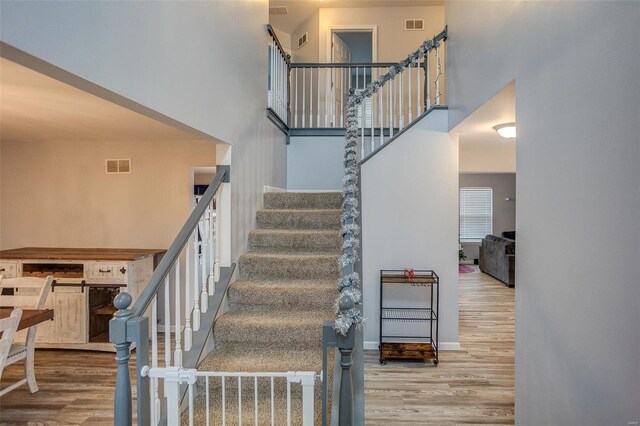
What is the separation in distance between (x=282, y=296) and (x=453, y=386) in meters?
1.86

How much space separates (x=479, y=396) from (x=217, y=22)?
3.84 m

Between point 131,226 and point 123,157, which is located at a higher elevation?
point 123,157

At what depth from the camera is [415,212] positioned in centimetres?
411

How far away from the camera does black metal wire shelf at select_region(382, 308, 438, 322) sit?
13.6ft

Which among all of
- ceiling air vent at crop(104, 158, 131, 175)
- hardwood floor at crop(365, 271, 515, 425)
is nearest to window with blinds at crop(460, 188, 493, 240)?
hardwood floor at crop(365, 271, 515, 425)

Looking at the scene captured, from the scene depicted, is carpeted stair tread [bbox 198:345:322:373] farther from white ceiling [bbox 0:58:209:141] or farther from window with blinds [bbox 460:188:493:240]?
window with blinds [bbox 460:188:493:240]

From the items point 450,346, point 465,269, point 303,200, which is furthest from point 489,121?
point 465,269

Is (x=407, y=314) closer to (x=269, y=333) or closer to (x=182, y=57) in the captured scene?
(x=269, y=333)

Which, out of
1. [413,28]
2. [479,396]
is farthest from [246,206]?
[413,28]

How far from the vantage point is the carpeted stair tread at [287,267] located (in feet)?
10.8

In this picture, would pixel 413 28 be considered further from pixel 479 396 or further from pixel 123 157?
pixel 479 396

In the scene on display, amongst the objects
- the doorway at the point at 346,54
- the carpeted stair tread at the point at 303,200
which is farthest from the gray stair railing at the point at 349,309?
the doorway at the point at 346,54

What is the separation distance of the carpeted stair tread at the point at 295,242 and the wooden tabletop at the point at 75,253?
1410mm

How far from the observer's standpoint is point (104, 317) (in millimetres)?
4070
